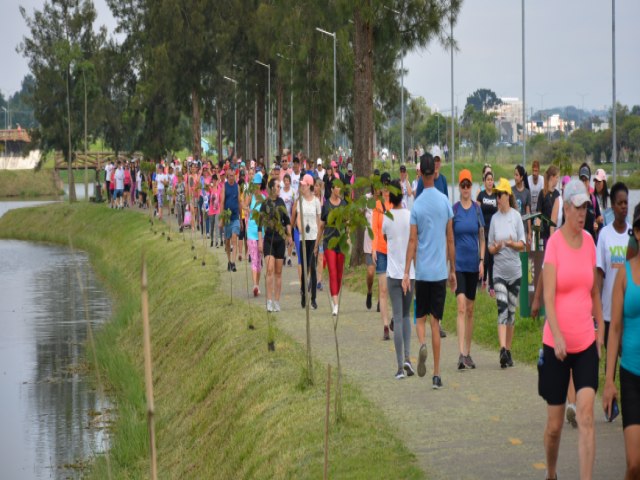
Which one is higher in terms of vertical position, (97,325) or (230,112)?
(230,112)

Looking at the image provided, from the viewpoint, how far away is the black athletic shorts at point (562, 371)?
830cm

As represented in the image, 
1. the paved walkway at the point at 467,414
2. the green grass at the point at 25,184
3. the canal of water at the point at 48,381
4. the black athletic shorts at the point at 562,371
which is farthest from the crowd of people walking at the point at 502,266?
the green grass at the point at 25,184

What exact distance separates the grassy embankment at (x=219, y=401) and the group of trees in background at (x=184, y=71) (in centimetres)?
2220

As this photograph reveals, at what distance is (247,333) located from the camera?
1800 centimetres

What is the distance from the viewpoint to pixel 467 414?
11.5m

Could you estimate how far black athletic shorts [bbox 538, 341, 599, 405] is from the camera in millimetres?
8297

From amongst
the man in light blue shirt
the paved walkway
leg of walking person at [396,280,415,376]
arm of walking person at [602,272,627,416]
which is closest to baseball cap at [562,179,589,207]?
arm of walking person at [602,272,627,416]

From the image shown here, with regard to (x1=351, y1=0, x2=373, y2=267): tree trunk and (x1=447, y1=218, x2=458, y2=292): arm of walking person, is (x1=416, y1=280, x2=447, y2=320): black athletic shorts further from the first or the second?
(x1=351, y1=0, x2=373, y2=267): tree trunk

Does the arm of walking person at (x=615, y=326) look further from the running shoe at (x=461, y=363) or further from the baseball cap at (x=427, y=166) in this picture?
the running shoe at (x=461, y=363)

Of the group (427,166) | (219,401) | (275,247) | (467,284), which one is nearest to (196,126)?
(275,247)

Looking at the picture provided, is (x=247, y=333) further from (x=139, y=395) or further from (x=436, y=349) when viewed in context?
(x=436, y=349)

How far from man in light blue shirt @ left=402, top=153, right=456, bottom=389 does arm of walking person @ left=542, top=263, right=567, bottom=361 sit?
4238 mm

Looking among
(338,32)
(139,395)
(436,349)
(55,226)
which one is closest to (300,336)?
(139,395)

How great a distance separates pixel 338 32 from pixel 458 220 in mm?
40016
